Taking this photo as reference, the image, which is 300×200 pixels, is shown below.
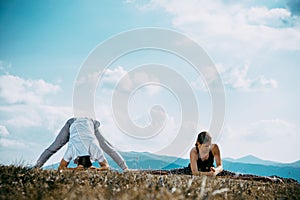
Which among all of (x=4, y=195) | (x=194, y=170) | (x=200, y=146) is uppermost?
(x=200, y=146)

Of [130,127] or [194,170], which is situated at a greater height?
[130,127]

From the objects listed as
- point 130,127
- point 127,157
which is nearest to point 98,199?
point 127,157

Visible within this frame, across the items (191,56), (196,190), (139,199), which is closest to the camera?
(139,199)

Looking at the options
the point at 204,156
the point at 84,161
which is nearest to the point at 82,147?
the point at 84,161

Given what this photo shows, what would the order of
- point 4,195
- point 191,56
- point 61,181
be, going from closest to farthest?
point 4,195
point 61,181
point 191,56

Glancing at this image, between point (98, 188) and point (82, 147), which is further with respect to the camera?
point (82, 147)

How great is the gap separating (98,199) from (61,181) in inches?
54.9

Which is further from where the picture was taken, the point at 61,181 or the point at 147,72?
the point at 147,72

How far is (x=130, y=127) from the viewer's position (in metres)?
10.2

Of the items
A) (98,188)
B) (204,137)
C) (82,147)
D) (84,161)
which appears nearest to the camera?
(98,188)

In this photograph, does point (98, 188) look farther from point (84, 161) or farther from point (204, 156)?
point (204, 156)

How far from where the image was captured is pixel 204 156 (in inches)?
351

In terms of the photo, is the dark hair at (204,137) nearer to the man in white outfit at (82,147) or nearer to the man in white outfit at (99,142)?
the man in white outfit at (99,142)

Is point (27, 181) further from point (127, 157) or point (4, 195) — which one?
point (127, 157)
